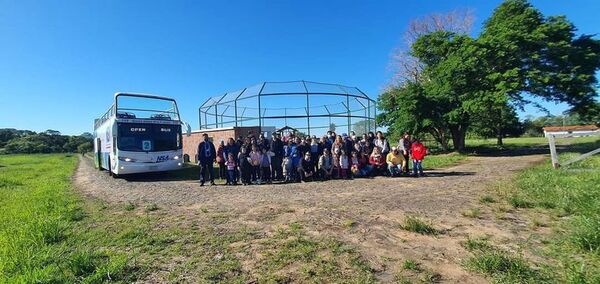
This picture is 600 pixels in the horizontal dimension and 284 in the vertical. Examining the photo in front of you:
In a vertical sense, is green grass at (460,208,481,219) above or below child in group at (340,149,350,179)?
below

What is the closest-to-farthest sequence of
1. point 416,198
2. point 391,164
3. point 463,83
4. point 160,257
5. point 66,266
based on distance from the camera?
point 66,266 < point 160,257 < point 416,198 < point 391,164 < point 463,83

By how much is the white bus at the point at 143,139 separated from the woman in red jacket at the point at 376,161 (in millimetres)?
7785

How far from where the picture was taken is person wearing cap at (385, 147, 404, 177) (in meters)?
11.5

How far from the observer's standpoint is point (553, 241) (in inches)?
167

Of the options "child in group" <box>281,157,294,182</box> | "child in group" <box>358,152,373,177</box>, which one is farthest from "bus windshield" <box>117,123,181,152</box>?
"child in group" <box>358,152,373,177</box>

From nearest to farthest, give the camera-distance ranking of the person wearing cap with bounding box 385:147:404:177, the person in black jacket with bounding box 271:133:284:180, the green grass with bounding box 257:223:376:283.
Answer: the green grass with bounding box 257:223:376:283 → the person wearing cap with bounding box 385:147:404:177 → the person in black jacket with bounding box 271:133:284:180

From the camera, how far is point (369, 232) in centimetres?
505

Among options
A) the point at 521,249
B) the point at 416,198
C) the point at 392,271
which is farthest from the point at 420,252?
the point at 416,198

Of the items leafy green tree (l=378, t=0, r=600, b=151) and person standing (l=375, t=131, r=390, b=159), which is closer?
person standing (l=375, t=131, r=390, b=159)

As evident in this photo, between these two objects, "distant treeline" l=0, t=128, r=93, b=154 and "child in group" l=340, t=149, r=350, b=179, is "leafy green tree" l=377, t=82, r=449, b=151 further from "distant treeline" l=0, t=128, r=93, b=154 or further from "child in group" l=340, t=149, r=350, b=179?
"distant treeline" l=0, t=128, r=93, b=154

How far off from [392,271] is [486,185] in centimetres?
650

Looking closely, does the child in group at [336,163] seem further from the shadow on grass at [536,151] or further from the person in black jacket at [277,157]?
the shadow on grass at [536,151]

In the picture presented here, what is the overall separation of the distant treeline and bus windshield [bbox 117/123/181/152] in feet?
200

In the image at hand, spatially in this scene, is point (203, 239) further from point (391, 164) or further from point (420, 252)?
point (391, 164)
